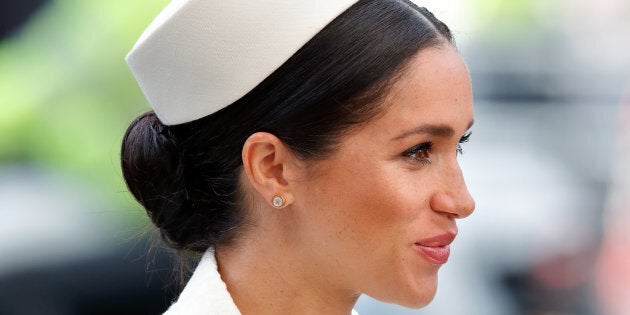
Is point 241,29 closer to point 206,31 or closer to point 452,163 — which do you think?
point 206,31

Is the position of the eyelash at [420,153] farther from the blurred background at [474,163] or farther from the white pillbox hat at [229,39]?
the blurred background at [474,163]

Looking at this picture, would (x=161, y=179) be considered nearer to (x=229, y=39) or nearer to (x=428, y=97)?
(x=229, y=39)

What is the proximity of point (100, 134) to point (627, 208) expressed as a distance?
2311 millimetres

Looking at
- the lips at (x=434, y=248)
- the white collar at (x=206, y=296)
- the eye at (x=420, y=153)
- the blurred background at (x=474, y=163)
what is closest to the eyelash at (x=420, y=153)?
the eye at (x=420, y=153)

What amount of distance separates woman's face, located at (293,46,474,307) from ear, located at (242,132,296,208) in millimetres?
35

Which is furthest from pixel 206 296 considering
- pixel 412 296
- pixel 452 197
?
pixel 452 197

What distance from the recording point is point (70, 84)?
3631 mm

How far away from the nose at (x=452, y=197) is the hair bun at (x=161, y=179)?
477 millimetres

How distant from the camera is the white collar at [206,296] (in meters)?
1.63

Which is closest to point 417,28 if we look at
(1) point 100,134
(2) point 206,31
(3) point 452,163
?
(3) point 452,163

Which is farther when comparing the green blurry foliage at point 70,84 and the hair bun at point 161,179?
the green blurry foliage at point 70,84

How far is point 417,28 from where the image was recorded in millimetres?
1614

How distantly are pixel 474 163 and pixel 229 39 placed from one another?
102 inches

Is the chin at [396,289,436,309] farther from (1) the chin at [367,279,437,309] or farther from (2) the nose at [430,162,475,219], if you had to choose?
(2) the nose at [430,162,475,219]
